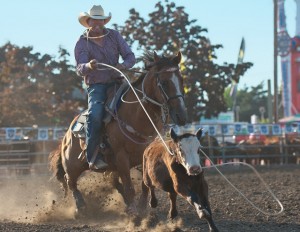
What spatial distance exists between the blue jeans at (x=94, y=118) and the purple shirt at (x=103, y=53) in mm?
167

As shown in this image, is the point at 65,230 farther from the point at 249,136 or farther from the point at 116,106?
the point at 249,136

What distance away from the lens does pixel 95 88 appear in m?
7.35

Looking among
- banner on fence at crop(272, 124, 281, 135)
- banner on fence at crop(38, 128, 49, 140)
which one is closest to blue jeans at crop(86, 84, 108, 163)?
banner on fence at crop(38, 128, 49, 140)

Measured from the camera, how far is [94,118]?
7113 millimetres

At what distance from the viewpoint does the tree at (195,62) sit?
75.8ft

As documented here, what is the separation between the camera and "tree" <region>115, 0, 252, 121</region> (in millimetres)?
23094

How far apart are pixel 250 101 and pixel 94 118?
9196cm

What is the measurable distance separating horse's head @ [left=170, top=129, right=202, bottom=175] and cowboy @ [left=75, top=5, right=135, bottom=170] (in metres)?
1.53

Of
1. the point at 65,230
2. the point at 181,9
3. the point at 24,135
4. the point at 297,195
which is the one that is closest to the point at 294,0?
the point at 181,9

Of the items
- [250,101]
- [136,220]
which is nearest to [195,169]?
[136,220]

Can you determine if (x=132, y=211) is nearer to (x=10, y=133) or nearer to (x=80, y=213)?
(x=80, y=213)

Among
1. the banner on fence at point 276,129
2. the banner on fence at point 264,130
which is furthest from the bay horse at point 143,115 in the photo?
the banner on fence at point 276,129

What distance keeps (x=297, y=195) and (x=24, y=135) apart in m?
11.8

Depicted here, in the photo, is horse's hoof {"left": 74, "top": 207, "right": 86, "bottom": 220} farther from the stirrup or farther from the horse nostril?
the horse nostril
